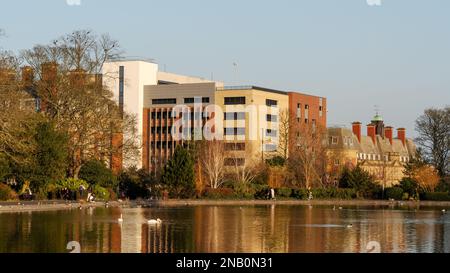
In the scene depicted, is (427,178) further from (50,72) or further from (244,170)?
(50,72)

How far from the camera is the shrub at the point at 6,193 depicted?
66.1 metres

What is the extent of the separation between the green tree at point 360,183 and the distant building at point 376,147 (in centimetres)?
2253

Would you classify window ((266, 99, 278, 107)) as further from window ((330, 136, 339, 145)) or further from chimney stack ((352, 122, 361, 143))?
chimney stack ((352, 122, 361, 143))

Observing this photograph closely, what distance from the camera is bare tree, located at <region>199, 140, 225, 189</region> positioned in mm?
94188

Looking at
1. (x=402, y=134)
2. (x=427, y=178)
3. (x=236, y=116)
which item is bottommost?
(x=427, y=178)

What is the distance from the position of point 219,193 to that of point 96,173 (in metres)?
15.5

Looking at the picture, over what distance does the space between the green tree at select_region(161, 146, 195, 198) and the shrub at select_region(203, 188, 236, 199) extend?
3.87 m

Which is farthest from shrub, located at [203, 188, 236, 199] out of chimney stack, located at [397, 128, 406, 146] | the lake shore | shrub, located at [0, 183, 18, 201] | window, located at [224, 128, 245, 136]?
chimney stack, located at [397, 128, 406, 146]

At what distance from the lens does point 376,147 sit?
149750 mm

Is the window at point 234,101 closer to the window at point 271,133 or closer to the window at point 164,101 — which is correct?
the window at point 271,133

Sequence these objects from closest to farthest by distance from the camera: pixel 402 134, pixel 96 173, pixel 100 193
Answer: pixel 100 193 → pixel 96 173 → pixel 402 134

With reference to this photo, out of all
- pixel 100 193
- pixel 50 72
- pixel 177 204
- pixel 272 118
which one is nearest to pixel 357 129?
pixel 272 118
